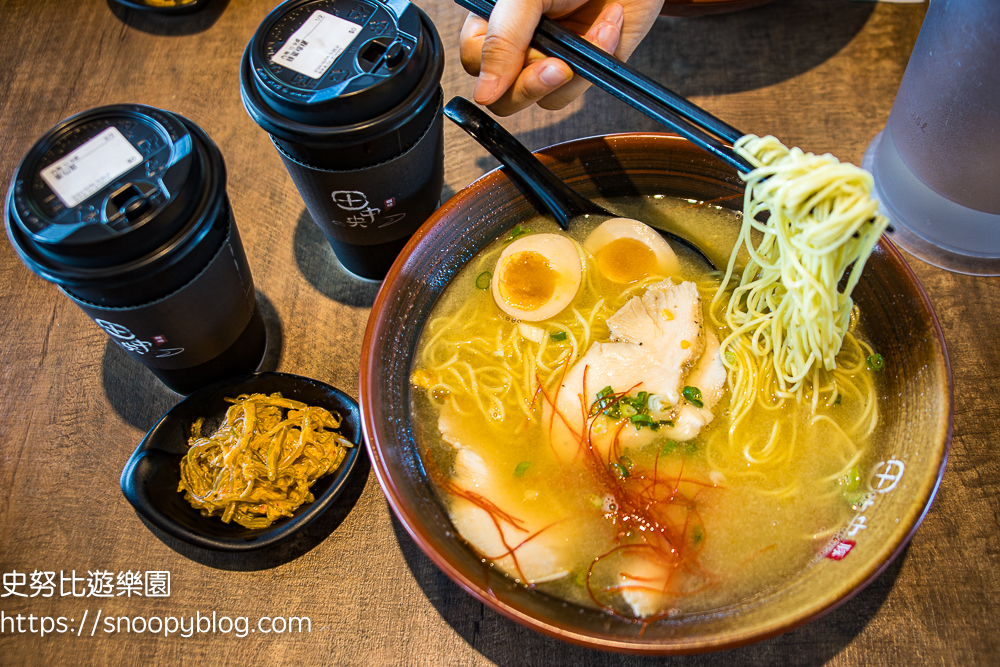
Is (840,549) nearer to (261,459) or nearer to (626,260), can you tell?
(626,260)

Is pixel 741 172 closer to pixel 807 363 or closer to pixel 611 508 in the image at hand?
pixel 807 363

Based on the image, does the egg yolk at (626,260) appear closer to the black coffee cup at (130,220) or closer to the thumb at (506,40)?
the thumb at (506,40)

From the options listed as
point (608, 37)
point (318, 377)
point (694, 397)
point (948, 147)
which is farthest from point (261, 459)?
point (948, 147)

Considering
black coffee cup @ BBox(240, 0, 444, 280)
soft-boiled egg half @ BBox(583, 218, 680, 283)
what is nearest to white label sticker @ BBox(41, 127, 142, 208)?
black coffee cup @ BBox(240, 0, 444, 280)

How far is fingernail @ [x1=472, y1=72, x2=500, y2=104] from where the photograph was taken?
1954mm

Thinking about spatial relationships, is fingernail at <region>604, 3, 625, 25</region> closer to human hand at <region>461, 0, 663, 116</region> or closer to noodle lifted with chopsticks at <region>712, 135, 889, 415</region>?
human hand at <region>461, 0, 663, 116</region>

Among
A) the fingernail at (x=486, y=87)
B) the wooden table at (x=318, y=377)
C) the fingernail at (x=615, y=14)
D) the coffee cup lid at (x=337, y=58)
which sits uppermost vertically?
the coffee cup lid at (x=337, y=58)

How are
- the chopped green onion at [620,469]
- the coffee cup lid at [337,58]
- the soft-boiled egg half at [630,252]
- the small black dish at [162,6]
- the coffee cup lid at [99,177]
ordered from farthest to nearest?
the small black dish at [162,6] → the soft-boiled egg half at [630,252] → the chopped green onion at [620,469] → the coffee cup lid at [337,58] → the coffee cup lid at [99,177]

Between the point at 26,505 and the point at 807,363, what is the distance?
2.22 meters

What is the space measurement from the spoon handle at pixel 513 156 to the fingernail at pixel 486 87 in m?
0.04

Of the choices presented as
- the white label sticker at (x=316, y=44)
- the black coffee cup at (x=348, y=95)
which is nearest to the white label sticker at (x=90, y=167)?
the black coffee cup at (x=348, y=95)

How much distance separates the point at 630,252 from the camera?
6.91 feet

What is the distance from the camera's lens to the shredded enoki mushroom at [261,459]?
1.73 m

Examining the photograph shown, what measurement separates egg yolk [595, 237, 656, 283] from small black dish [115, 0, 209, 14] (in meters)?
2.00
